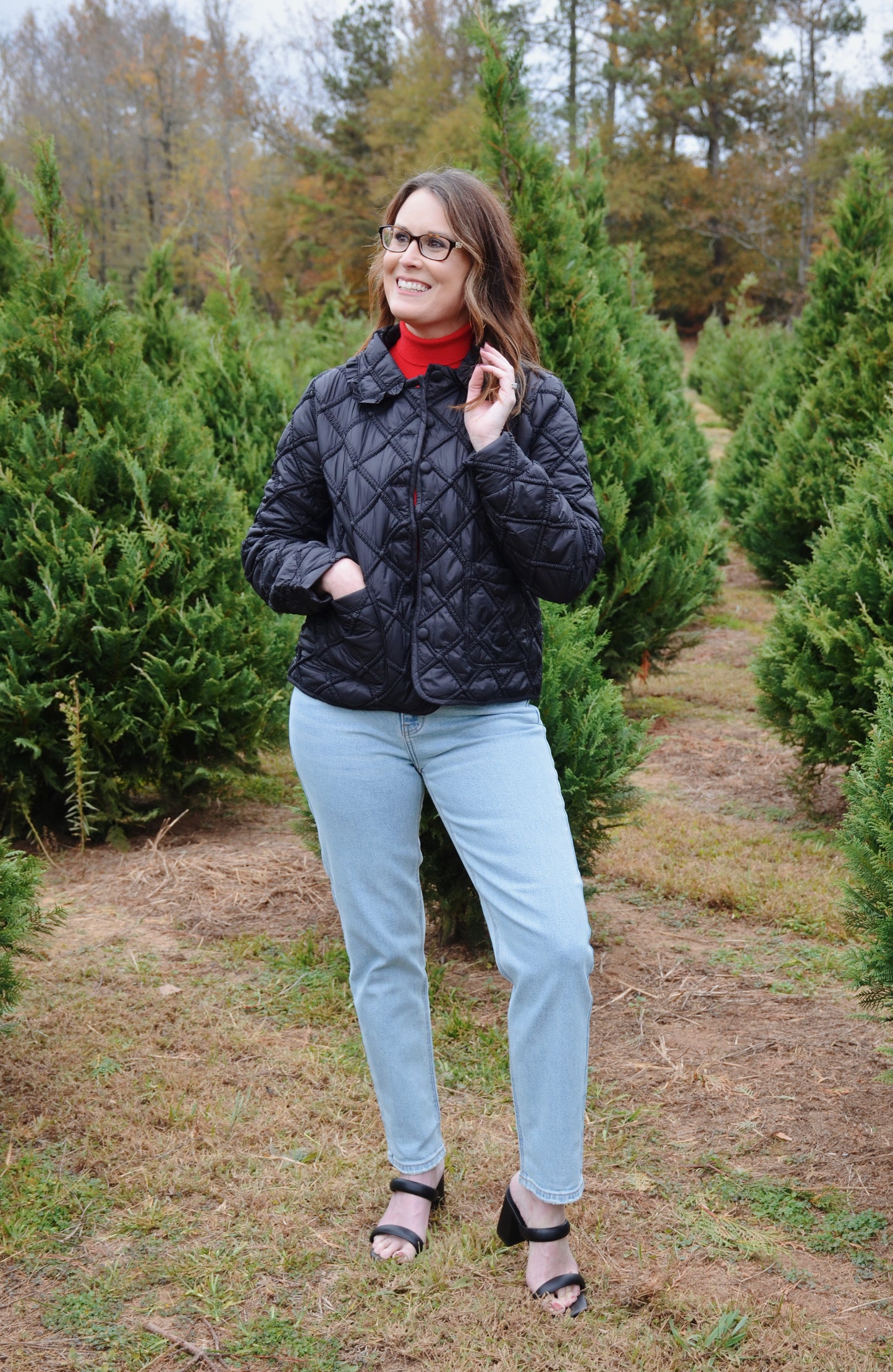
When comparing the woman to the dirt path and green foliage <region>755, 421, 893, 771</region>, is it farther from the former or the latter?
green foliage <region>755, 421, 893, 771</region>

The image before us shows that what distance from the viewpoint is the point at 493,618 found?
234 cm

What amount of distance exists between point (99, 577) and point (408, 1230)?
306cm

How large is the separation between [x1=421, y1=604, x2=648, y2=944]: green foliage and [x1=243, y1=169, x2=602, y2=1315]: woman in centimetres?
134

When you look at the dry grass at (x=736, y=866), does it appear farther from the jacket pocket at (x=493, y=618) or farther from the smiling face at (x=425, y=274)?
the smiling face at (x=425, y=274)

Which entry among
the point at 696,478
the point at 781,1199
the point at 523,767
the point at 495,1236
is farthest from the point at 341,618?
the point at 696,478

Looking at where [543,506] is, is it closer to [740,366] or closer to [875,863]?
[875,863]

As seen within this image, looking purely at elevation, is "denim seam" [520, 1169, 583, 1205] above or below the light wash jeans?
below

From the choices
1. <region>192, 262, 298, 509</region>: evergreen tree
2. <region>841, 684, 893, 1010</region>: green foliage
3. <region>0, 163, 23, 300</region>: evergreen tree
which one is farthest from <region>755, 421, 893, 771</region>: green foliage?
<region>0, 163, 23, 300</region>: evergreen tree

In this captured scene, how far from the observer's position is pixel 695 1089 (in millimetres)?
3324

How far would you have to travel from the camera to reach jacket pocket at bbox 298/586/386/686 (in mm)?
2307

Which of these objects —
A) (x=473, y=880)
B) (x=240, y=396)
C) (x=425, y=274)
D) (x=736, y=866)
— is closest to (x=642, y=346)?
(x=240, y=396)

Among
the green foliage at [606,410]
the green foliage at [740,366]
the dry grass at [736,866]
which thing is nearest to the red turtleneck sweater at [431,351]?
the dry grass at [736,866]

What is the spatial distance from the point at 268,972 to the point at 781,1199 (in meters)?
1.93

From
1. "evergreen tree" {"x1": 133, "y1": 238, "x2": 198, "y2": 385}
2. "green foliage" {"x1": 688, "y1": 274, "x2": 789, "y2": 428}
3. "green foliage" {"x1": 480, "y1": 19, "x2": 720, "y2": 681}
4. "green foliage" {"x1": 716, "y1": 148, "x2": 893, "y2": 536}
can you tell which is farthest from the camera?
"green foliage" {"x1": 688, "y1": 274, "x2": 789, "y2": 428}
